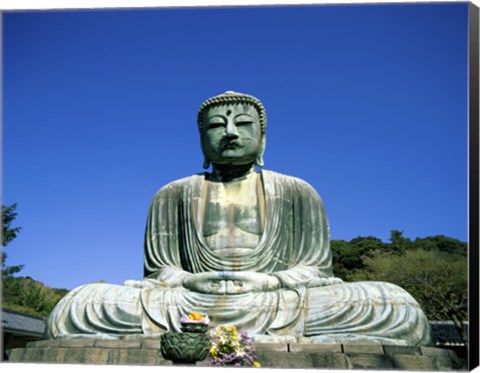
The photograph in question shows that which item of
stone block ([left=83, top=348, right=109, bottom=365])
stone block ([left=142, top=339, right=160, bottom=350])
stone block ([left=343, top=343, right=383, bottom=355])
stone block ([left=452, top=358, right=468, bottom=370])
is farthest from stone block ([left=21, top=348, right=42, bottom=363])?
stone block ([left=452, top=358, right=468, bottom=370])

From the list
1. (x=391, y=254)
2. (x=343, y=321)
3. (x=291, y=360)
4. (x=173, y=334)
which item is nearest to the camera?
(x=173, y=334)

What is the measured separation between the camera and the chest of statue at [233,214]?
9.61 m

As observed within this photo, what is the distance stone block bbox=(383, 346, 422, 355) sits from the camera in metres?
7.15

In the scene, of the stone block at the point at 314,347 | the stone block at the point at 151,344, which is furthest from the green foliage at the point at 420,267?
the stone block at the point at 151,344

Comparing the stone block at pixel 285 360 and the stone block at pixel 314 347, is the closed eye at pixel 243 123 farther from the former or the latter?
the stone block at pixel 285 360

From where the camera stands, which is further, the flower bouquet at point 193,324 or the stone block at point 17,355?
the stone block at point 17,355

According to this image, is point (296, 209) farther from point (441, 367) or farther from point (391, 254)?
point (391, 254)

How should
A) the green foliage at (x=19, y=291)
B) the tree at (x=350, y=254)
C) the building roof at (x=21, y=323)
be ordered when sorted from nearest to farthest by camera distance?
the building roof at (x=21, y=323)
the green foliage at (x=19, y=291)
the tree at (x=350, y=254)

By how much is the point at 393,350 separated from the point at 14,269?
16591 millimetres

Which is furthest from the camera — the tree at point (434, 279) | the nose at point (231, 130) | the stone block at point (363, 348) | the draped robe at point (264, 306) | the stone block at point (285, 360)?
the tree at point (434, 279)

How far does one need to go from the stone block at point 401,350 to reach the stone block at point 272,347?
3.58ft

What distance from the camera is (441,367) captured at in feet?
23.4

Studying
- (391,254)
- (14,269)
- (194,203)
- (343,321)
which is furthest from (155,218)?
(391,254)

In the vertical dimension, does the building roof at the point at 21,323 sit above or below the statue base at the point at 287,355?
above
